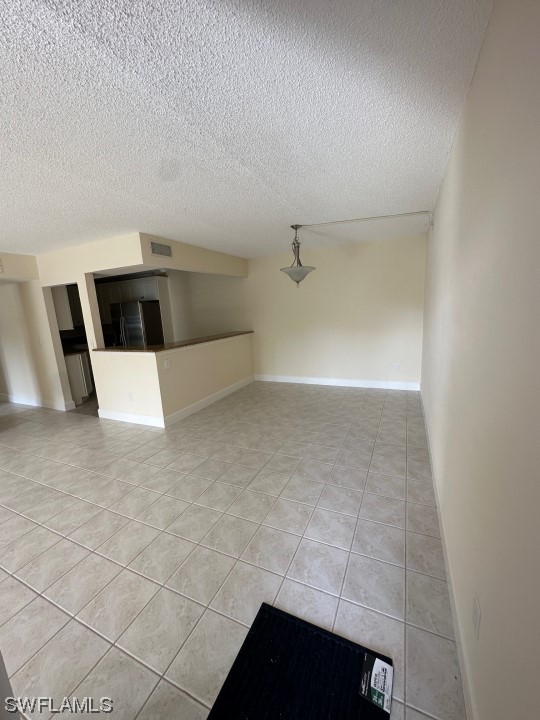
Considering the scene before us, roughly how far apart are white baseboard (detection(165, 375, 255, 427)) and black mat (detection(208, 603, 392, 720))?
289cm

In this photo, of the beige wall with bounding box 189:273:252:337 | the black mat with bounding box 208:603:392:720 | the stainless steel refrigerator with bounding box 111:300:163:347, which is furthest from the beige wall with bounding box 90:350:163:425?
the black mat with bounding box 208:603:392:720

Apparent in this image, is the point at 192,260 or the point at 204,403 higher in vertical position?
the point at 192,260

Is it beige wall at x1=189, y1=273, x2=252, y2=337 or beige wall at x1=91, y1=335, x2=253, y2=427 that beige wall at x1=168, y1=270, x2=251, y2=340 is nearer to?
beige wall at x1=189, y1=273, x2=252, y2=337

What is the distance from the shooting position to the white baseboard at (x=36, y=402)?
4793 millimetres

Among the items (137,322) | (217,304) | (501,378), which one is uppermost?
(217,304)

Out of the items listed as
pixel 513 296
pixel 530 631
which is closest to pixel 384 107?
pixel 513 296

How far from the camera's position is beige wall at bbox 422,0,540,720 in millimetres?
682

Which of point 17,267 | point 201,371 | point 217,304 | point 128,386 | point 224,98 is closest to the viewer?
point 224,98

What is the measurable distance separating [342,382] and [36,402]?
541cm

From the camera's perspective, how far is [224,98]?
1.32 meters

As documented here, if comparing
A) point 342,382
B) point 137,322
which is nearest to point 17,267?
point 137,322

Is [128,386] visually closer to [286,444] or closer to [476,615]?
[286,444]

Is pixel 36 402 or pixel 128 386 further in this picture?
pixel 36 402

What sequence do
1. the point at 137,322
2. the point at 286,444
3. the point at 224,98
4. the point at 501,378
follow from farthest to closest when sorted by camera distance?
the point at 137,322 → the point at 286,444 → the point at 224,98 → the point at 501,378
